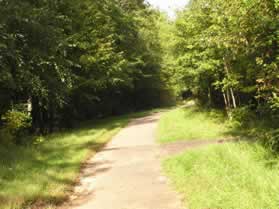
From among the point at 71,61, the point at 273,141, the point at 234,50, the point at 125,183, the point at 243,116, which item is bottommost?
the point at 125,183

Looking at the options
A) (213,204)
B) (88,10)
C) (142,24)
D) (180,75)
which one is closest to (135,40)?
(142,24)

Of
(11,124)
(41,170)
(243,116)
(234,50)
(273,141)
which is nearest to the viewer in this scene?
(273,141)

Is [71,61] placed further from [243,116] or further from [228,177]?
[228,177]

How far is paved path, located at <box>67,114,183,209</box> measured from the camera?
6316 mm

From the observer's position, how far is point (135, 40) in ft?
111

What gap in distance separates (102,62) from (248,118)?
1243 cm

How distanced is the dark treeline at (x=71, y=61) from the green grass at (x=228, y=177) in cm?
614

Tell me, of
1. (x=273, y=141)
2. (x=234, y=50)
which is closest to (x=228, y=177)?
(x=273, y=141)

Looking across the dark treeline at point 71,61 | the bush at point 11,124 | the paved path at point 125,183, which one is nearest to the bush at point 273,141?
the paved path at point 125,183

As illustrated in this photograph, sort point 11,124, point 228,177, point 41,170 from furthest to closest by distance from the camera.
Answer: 1. point 11,124
2. point 41,170
3. point 228,177

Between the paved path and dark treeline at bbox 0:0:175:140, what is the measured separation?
3.72 meters

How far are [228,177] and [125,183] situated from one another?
92.4 inches

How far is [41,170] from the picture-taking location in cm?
891

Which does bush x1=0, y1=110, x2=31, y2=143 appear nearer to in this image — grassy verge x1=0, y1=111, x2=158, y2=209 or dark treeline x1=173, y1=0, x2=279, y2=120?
grassy verge x1=0, y1=111, x2=158, y2=209
